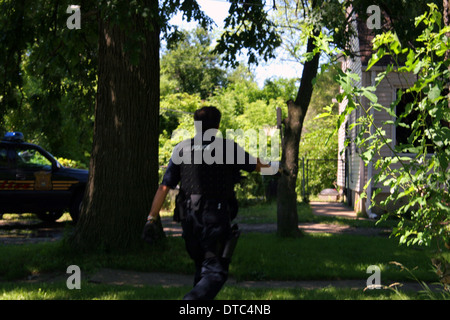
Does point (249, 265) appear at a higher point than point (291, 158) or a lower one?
lower

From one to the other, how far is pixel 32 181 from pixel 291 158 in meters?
6.35

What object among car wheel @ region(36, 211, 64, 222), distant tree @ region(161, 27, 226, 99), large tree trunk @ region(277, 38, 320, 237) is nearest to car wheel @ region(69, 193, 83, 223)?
car wheel @ region(36, 211, 64, 222)

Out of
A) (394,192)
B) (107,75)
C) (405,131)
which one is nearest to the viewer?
(394,192)

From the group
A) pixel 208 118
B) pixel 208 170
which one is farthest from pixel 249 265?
pixel 208 118

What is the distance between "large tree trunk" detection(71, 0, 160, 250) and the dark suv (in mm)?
4875

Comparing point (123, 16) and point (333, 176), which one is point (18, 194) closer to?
point (123, 16)

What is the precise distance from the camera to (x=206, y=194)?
4.97m

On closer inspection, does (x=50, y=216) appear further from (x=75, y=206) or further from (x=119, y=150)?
(x=119, y=150)

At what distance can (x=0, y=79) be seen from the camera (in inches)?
421

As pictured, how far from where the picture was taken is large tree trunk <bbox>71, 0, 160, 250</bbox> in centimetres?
900

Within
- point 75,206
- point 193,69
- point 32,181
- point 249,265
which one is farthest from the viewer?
point 193,69

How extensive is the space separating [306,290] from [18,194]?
8.62m

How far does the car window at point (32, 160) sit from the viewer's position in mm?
13585
